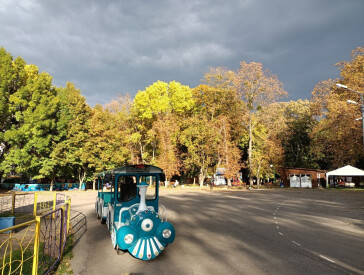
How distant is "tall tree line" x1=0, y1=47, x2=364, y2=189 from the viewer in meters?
31.9

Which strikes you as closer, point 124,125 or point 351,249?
point 351,249

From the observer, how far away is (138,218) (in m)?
7.06

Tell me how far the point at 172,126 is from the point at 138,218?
3645 cm

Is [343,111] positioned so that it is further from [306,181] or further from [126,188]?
[126,188]

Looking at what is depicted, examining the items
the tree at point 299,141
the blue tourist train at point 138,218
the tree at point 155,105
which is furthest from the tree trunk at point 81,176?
the tree at point 299,141

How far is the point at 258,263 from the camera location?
22.0ft

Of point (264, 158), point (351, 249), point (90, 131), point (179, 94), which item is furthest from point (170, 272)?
point (179, 94)


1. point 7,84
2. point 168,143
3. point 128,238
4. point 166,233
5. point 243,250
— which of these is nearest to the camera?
point 128,238

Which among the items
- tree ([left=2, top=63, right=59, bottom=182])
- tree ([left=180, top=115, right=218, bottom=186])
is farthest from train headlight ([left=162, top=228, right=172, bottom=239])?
tree ([left=180, top=115, right=218, bottom=186])

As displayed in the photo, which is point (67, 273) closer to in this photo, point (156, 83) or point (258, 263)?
point (258, 263)

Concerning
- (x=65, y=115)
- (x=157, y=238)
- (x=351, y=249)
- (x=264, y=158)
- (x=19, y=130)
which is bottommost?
(x=351, y=249)

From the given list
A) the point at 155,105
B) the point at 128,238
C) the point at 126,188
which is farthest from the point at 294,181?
the point at 128,238

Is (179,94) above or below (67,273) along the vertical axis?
above

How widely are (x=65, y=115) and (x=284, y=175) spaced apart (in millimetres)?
38678
